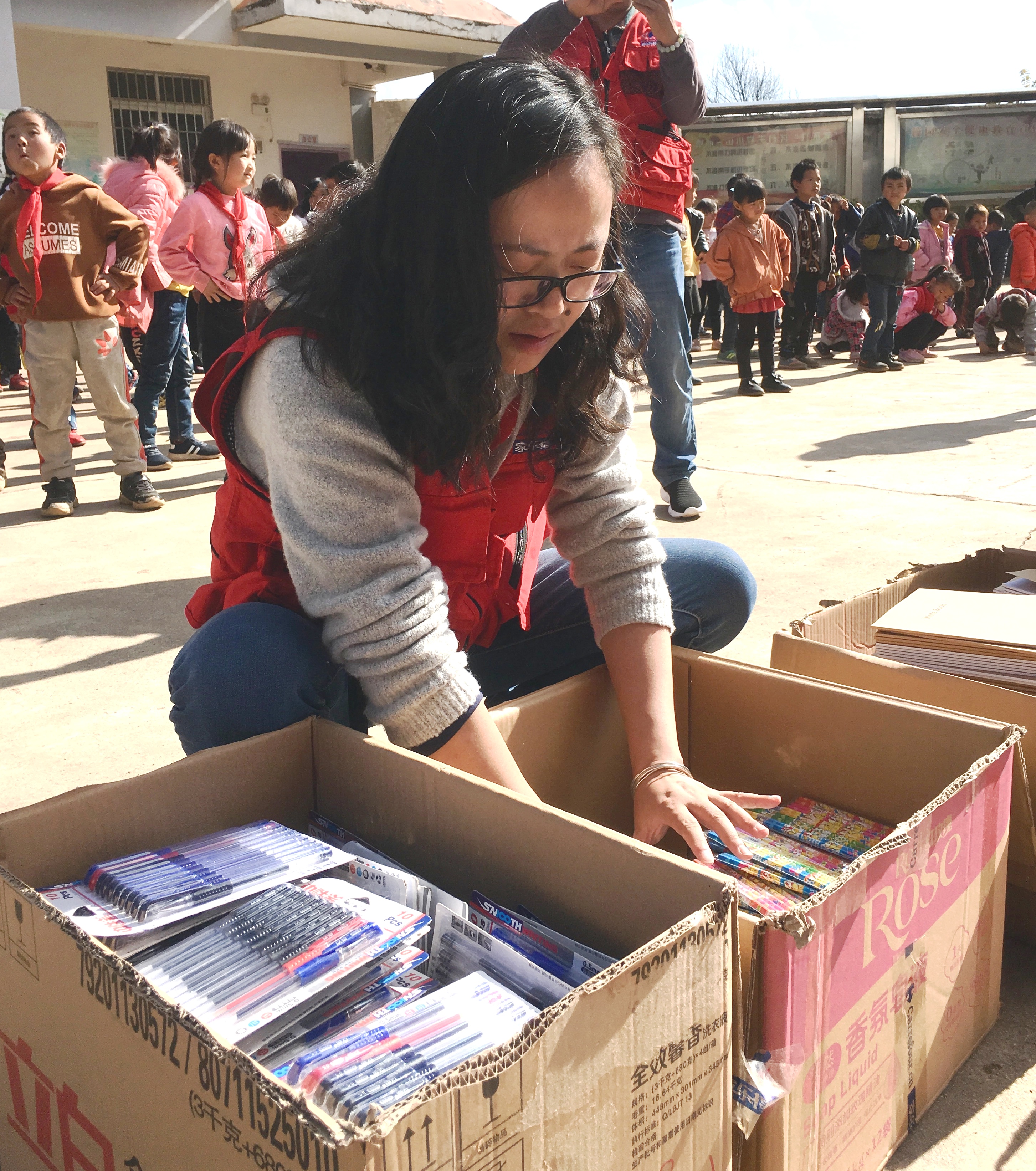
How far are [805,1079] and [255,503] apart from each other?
93 cm

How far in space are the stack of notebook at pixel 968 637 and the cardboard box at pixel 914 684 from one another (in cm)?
4

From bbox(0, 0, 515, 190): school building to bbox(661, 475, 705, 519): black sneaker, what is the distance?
9.18 meters

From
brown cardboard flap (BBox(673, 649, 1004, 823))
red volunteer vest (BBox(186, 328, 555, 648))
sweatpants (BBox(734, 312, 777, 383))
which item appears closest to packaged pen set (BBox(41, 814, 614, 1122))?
red volunteer vest (BBox(186, 328, 555, 648))

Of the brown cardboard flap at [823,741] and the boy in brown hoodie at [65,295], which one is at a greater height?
the boy in brown hoodie at [65,295]

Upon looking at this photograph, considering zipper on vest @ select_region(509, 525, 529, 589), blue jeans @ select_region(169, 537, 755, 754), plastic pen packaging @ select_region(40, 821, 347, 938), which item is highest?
zipper on vest @ select_region(509, 525, 529, 589)

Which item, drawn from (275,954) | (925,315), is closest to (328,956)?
(275,954)

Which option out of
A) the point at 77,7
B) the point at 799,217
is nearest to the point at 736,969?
the point at 799,217

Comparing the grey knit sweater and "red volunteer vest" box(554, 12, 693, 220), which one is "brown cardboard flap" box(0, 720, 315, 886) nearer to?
the grey knit sweater

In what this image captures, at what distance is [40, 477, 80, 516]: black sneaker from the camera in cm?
412

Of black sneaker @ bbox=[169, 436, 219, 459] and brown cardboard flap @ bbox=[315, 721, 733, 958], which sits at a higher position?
black sneaker @ bbox=[169, 436, 219, 459]

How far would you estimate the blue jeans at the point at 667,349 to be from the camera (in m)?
3.37

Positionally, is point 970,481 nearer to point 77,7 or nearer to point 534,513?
point 534,513

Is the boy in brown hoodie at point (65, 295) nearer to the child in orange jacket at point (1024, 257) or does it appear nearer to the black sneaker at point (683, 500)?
the black sneaker at point (683, 500)

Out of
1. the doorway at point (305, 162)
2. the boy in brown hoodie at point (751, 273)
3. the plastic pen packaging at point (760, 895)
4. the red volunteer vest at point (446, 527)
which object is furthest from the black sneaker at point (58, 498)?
the doorway at point (305, 162)
